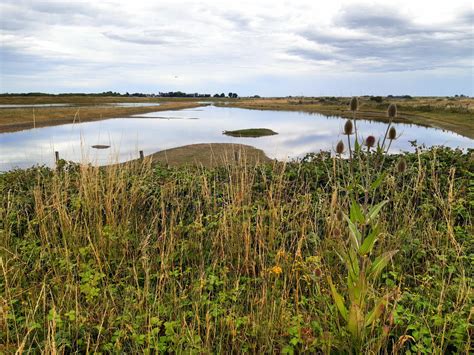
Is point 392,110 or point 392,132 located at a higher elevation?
point 392,110

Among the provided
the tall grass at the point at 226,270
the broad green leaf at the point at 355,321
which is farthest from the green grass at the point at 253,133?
the broad green leaf at the point at 355,321

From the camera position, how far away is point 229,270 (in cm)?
456

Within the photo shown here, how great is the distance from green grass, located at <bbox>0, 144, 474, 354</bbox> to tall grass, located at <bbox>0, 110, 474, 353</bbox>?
3cm

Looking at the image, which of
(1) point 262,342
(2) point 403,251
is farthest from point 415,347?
(2) point 403,251

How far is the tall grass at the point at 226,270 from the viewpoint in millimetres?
3125

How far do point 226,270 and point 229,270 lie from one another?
0.58 meters

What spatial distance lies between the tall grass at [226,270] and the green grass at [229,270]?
0.08 ft

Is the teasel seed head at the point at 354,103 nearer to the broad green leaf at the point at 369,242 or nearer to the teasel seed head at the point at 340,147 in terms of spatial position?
the teasel seed head at the point at 340,147

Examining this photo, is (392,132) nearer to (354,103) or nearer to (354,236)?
(354,103)

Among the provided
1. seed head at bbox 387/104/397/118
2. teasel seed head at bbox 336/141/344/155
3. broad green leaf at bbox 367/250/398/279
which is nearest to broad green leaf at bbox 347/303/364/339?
broad green leaf at bbox 367/250/398/279

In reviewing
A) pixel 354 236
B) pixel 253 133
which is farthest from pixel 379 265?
pixel 253 133

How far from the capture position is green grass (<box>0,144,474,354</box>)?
3107 mm

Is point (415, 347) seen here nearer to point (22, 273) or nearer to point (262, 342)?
point (262, 342)

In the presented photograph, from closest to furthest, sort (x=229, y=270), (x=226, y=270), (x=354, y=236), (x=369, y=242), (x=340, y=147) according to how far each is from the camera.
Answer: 1. (x=369, y=242)
2. (x=354, y=236)
3. (x=340, y=147)
4. (x=226, y=270)
5. (x=229, y=270)
